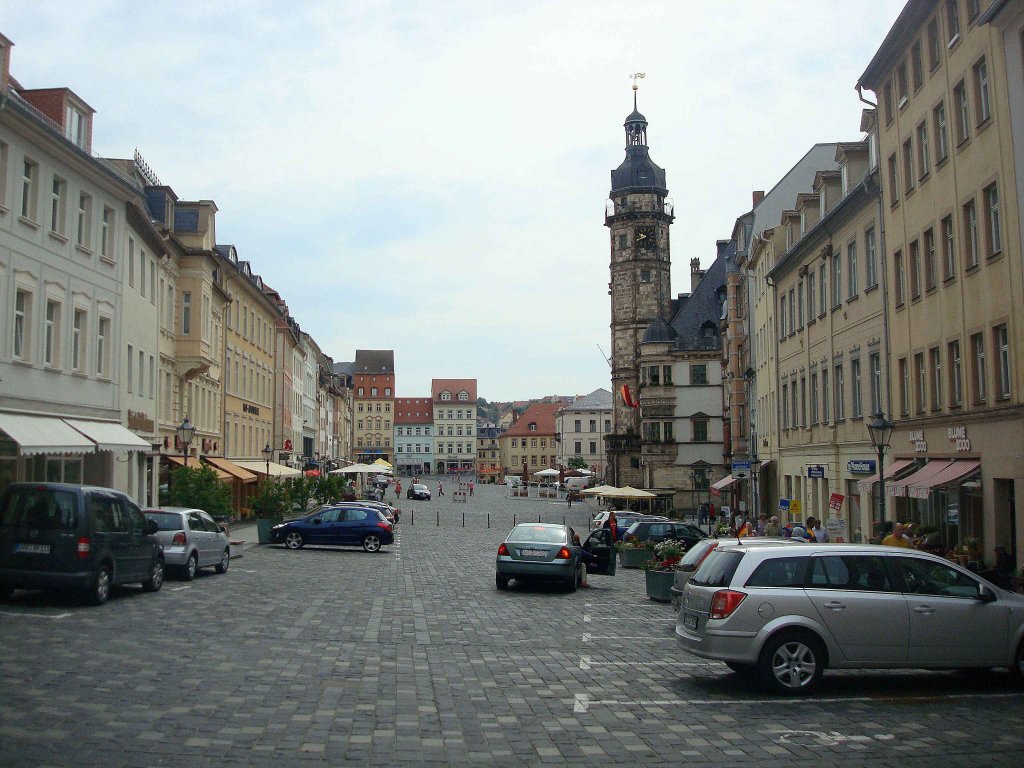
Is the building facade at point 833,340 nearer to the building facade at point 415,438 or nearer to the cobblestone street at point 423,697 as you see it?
the cobblestone street at point 423,697

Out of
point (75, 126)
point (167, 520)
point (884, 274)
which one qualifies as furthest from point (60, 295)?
point (884, 274)

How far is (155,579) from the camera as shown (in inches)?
793

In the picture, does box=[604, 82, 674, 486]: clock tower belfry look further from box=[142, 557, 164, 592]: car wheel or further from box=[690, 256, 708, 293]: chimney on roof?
box=[142, 557, 164, 592]: car wheel

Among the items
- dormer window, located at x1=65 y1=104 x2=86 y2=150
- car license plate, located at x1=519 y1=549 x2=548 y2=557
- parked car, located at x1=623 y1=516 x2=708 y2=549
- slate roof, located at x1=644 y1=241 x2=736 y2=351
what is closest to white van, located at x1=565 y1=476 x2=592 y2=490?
slate roof, located at x1=644 y1=241 x2=736 y2=351

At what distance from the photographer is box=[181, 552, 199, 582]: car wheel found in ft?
75.5

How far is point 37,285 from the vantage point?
84.7ft

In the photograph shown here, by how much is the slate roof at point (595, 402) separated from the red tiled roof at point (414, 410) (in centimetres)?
3747

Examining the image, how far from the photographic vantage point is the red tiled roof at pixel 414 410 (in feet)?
618

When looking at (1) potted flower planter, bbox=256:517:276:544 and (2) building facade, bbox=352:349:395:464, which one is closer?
(1) potted flower planter, bbox=256:517:276:544

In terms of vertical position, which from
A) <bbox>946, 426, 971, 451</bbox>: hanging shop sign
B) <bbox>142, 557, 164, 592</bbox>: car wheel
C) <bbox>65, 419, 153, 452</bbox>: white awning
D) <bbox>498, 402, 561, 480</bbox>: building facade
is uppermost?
<bbox>498, 402, 561, 480</bbox>: building facade

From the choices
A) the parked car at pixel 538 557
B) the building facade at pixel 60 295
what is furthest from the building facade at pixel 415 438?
the parked car at pixel 538 557

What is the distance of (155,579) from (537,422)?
536ft

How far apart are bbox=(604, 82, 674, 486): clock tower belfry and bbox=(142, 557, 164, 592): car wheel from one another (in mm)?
82180

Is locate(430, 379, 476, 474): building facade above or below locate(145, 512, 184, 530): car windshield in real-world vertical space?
above
